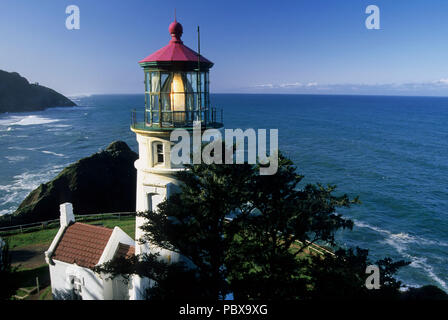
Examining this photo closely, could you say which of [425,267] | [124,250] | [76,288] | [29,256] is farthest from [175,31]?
[425,267]

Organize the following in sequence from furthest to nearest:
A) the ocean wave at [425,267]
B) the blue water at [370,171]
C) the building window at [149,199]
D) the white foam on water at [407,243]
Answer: the blue water at [370,171], the white foam on water at [407,243], the ocean wave at [425,267], the building window at [149,199]

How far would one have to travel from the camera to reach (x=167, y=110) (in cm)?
977

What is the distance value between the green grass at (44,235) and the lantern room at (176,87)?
14.0 meters

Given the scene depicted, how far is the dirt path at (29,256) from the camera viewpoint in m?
17.7

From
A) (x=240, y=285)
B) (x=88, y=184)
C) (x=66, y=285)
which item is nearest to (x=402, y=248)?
(x=240, y=285)

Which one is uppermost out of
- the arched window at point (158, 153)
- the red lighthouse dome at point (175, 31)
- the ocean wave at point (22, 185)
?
the red lighthouse dome at point (175, 31)

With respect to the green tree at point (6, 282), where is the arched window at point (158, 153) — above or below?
above

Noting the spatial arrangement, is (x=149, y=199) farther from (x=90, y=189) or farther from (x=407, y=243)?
(x=90, y=189)

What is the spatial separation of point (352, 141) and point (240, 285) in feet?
219

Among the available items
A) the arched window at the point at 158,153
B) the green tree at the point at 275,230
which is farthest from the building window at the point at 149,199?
the green tree at the point at 275,230

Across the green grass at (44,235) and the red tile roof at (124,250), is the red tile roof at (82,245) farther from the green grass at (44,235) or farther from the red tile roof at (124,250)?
the green grass at (44,235)

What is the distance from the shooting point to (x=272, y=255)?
921 cm

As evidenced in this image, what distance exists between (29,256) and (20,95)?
6908 inches

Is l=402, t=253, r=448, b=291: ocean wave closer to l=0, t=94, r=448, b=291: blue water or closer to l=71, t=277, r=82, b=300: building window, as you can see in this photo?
l=0, t=94, r=448, b=291: blue water
